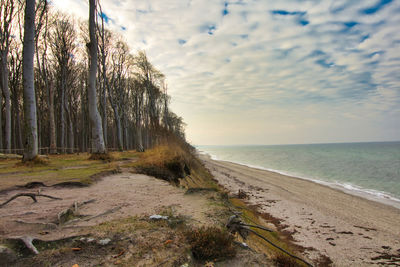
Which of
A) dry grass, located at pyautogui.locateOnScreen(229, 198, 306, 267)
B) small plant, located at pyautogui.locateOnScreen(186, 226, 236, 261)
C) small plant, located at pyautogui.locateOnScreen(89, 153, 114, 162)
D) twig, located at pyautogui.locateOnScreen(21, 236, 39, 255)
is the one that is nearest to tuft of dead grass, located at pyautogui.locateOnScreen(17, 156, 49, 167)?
small plant, located at pyautogui.locateOnScreen(89, 153, 114, 162)

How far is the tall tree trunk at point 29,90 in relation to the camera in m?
9.00

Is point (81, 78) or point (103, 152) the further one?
point (81, 78)

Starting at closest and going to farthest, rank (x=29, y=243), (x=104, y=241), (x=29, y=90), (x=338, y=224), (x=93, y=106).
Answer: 1. (x=29, y=243)
2. (x=104, y=241)
3. (x=29, y=90)
4. (x=338, y=224)
5. (x=93, y=106)

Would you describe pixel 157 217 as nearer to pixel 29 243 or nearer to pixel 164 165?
pixel 29 243

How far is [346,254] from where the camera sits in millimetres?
6758

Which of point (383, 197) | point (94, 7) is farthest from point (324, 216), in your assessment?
point (94, 7)

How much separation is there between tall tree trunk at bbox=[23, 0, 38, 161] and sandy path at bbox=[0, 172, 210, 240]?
492cm

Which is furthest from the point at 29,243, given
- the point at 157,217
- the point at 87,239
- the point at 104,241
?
the point at 157,217

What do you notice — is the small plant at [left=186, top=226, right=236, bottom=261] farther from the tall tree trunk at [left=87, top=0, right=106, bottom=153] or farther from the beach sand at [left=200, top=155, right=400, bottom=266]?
the tall tree trunk at [left=87, top=0, right=106, bottom=153]

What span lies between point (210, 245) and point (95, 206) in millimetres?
Result: 2652

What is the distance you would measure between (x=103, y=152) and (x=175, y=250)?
35.4 ft

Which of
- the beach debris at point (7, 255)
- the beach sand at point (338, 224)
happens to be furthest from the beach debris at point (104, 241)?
the beach sand at point (338, 224)

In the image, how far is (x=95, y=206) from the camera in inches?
165

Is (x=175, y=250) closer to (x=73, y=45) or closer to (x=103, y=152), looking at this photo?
(x=103, y=152)
